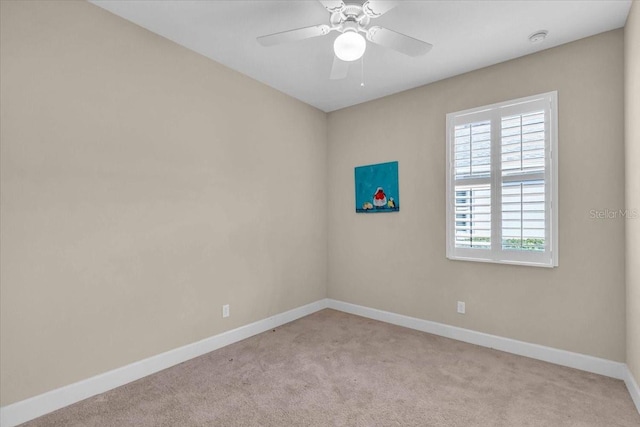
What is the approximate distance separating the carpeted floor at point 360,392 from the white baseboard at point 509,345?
7 centimetres

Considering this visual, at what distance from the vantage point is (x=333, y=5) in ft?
6.09

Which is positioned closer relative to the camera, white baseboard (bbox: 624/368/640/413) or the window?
white baseboard (bbox: 624/368/640/413)

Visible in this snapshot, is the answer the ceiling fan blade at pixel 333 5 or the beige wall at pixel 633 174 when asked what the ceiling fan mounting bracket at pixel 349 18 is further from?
the beige wall at pixel 633 174

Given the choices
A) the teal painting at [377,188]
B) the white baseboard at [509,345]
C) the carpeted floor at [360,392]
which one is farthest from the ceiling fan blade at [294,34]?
the white baseboard at [509,345]

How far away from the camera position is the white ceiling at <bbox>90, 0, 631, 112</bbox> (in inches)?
84.6

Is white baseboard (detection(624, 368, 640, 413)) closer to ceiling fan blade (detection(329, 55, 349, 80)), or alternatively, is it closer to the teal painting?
the teal painting

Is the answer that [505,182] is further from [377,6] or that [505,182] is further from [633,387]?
[377,6]

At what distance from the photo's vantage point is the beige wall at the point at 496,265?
95.7 inches

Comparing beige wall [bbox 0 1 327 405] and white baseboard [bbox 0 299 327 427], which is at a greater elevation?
beige wall [bbox 0 1 327 405]

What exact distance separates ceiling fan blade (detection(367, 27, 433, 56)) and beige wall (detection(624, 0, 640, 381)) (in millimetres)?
1320

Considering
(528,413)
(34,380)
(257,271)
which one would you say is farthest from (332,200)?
(34,380)

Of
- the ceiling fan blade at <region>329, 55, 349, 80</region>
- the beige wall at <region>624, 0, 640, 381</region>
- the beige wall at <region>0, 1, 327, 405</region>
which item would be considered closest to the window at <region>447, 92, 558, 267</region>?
the beige wall at <region>624, 0, 640, 381</region>

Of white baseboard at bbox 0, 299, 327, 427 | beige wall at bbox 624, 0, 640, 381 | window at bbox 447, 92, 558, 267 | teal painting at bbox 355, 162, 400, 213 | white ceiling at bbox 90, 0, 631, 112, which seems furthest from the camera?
teal painting at bbox 355, 162, 400, 213

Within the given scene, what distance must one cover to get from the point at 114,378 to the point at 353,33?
9.13ft
